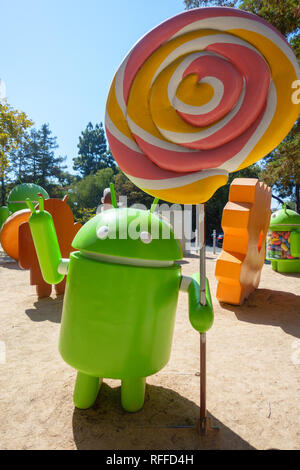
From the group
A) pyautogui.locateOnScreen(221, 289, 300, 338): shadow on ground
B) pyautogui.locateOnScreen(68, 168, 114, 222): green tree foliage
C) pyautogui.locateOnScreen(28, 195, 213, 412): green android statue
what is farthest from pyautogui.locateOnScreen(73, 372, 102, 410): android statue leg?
pyautogui.locateOnScreen(68, 168, 114, 222): green tree foliage

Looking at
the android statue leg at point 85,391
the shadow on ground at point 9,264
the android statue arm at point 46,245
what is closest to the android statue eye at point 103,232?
the android statue arm at point 46,245

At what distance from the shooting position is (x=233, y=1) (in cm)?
668

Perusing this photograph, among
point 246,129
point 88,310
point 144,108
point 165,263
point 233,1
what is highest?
point 233,1

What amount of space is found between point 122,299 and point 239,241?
3798mm

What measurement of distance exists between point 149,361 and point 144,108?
169 cm

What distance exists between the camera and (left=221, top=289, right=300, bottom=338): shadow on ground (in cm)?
475

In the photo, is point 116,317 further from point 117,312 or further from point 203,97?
point 203,97

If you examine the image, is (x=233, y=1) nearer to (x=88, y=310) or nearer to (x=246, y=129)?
(x=246, y=129)

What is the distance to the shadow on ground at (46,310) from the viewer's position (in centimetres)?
484

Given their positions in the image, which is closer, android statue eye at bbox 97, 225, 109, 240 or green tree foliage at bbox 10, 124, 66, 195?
android statue eye at bbox 97, 225, 109, 240

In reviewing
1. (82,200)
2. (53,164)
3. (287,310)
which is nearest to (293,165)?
(287,310)

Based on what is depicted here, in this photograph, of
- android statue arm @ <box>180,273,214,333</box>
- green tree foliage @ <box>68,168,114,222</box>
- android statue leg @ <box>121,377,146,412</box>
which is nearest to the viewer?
android statue arm @ <box>180,273,214,333</box>

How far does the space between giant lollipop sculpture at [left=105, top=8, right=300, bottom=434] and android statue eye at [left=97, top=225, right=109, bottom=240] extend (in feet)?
1.35

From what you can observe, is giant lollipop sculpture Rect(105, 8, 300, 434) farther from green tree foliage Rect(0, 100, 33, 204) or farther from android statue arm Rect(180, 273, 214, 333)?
green tree foliage Rect(0, 100, 33, 204)
